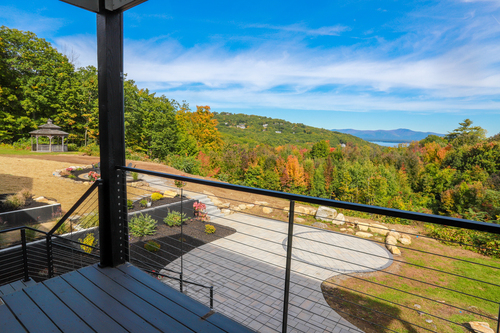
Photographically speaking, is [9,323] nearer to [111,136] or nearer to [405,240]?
[111,136]

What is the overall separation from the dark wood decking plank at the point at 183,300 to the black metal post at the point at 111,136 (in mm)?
196

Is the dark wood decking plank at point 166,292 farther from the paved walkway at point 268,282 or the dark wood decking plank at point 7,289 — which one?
the dark wood decking plank at point 7,289

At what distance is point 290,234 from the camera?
1262 mm

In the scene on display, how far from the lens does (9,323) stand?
140 cm

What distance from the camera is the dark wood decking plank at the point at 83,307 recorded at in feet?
4.55

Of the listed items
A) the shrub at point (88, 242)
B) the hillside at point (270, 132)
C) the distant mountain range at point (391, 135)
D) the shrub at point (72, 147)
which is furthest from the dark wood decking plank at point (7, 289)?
the distant mountain range at point (391, 135)

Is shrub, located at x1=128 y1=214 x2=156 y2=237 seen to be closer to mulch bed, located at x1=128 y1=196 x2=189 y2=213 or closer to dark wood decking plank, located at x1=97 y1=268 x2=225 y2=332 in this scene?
mulch bed, located at x1=128 y1=196 x2=189 y2=213

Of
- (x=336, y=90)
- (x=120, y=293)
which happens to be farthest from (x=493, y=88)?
(x=120, y=293)

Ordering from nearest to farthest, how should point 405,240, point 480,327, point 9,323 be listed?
1. point 9,323
2. point 480,327
3. point 405,240

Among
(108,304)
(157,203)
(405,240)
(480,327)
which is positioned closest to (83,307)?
(108,304)

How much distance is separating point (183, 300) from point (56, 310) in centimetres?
70

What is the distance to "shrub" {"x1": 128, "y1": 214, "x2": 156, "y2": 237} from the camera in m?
5.56

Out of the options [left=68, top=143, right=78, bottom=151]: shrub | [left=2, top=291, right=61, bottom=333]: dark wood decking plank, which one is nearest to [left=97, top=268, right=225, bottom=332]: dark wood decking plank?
[left=2, top=291, right=61, bottom=333]: dark wood decking plank

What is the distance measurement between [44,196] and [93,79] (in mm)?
9995
